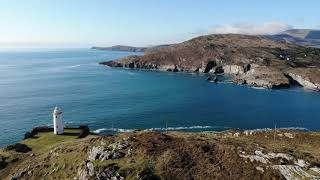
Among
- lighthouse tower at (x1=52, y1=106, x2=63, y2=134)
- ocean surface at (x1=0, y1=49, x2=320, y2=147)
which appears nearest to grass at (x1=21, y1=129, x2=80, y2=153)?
lighthouse tower at (x1=52, y1=106, x2=63, y2=134)

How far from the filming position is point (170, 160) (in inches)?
1827

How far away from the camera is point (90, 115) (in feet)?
414

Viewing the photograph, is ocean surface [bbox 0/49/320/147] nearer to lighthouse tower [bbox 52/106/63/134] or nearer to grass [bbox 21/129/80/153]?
grass [bbox 21/129/80/153]

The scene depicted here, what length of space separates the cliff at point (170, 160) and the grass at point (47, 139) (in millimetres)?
14174

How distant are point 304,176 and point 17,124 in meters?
90.1

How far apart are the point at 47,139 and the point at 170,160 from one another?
3675cm

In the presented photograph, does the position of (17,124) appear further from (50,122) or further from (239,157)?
(239,157)

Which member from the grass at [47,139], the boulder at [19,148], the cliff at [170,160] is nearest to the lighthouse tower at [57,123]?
the grass at [47,139]

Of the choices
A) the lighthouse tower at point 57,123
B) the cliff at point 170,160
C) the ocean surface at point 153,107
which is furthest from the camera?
the ocean surface at point 153,107

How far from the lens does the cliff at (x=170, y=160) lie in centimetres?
4372

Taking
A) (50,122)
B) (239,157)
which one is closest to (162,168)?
(239,157)

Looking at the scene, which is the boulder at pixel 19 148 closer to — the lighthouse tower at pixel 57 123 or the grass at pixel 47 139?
the grass at pixel 47 139

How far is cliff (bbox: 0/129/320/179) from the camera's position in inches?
1721

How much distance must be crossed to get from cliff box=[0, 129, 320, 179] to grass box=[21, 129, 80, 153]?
14.2 meters
